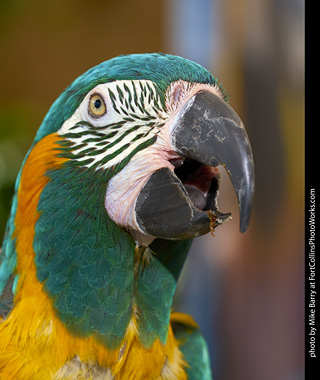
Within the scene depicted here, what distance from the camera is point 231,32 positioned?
3.31 meters

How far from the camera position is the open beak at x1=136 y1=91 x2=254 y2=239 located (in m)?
0.86

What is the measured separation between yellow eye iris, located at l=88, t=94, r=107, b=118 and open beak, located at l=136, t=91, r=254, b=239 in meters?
0.16

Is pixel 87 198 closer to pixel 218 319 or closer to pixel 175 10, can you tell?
pixel 218 319

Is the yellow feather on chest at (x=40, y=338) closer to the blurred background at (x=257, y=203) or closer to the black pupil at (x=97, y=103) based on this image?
the black pupil at (x=97, y=103)

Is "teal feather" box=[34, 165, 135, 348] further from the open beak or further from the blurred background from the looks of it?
the blurred background

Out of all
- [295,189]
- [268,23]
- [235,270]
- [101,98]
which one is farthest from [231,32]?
[101,98]

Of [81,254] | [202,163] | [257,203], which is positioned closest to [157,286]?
[81,254]

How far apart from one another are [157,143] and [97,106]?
0.15 m

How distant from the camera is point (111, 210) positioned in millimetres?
973

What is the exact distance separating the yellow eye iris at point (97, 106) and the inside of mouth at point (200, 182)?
182mm

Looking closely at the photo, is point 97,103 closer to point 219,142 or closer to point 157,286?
point 219,142

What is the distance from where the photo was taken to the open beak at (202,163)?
857 mm
